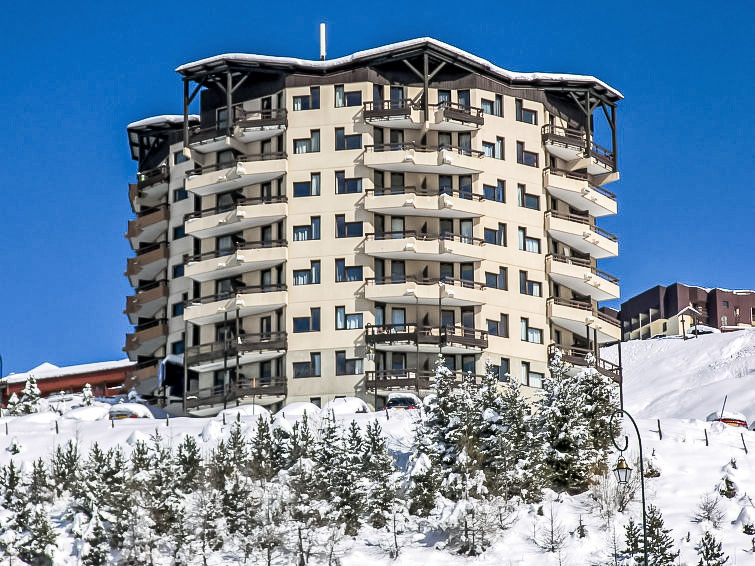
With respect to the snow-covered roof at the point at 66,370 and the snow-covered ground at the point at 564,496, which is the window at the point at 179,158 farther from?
the snow-covered roof at the point at 66,370

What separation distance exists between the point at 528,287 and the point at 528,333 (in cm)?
313

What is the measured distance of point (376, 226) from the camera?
105 meters

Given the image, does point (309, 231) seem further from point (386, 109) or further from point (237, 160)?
point (386, 109)

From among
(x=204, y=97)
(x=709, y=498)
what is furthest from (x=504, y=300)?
(x=709, y=498)

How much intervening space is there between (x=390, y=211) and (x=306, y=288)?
735 centimetres

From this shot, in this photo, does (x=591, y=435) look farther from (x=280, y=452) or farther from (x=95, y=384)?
(x=95, y=384)

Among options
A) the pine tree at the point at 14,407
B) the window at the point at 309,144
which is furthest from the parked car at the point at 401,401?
the pine tree at the point at 14,407

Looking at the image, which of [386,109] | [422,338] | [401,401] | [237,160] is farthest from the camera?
[237,160]

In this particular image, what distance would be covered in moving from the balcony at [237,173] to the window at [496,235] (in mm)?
13876

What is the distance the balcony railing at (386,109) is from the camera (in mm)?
105125

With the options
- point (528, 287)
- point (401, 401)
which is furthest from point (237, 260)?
point (528, 287)

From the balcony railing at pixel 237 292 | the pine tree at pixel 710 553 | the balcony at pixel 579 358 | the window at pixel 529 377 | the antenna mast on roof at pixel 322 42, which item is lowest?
the pine tree at pixel 710 553

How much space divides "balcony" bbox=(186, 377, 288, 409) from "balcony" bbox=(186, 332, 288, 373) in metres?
1.44

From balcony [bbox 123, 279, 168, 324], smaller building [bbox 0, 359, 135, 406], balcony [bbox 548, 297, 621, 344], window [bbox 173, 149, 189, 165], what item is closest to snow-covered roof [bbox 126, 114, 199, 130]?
window [bbox 173, 149, 189, 165]
